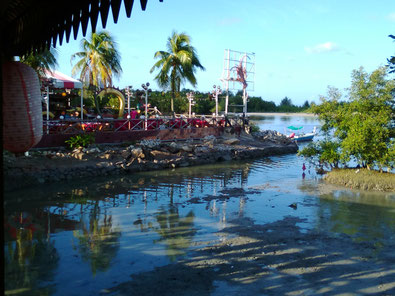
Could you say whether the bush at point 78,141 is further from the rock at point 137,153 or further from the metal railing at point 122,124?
the rock at point 137,153

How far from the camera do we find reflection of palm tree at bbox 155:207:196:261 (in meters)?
8.34

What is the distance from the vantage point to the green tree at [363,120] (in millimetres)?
14805

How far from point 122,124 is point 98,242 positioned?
525 inches

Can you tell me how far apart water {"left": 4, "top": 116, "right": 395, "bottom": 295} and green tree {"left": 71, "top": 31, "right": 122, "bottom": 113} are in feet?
43.7

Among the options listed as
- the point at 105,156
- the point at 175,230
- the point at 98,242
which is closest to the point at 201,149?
the point at 105,156

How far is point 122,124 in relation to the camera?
70.4ft

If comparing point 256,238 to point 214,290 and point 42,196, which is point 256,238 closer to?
point 214,290

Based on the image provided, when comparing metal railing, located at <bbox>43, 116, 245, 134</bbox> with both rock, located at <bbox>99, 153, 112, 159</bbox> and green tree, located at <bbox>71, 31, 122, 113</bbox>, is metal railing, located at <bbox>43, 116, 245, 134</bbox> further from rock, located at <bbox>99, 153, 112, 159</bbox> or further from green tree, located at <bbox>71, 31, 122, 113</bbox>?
green tree, located at <bbox>71, 31, 122, 113</bbox>

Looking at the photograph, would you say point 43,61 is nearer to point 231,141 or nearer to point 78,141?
point 78,141

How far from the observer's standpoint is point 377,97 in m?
15.2

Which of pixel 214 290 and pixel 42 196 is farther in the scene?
pixel 42 196

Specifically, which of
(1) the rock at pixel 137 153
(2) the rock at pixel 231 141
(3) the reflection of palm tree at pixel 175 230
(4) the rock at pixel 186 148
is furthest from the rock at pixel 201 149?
(3) the reflection of palm tree at pixel 175 230

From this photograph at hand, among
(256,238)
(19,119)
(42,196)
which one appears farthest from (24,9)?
(42,196)

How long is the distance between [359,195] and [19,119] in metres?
12.3
